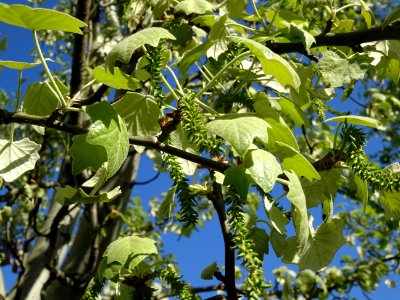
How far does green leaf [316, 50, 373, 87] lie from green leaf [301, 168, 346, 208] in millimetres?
253

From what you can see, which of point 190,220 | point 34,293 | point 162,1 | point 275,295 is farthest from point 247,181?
point 275,295

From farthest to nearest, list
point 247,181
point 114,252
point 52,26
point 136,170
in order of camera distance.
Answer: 1. point 136,170
2. point 114,252
3. point 52,26
4. point 247,181

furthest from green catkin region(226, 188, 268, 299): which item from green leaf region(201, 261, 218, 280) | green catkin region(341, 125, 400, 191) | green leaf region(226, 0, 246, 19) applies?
green leaf region(226, 0, 246, 19)

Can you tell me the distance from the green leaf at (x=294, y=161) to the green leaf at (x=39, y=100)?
0.64 metres

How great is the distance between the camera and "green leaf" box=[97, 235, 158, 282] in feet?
3.93

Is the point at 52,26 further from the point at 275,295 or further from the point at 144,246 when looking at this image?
the point at 275,295

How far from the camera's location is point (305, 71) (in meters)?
1.54

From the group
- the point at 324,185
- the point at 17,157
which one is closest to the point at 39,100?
the point at 17,157

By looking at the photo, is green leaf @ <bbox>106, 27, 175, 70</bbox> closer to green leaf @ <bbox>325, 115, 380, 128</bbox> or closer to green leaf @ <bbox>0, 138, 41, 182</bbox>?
green leaf @ <bbox>0, 138, 41, 182</bbox>

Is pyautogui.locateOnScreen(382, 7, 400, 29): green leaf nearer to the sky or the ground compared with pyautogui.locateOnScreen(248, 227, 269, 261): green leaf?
nearer to the sky

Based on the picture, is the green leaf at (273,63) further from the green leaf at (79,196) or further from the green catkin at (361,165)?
the green leaf at (79,196)

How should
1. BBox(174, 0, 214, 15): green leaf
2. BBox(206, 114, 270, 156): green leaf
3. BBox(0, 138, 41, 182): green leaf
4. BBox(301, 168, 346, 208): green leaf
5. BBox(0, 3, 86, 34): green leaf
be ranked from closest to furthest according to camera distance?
BBox(206, 114, 270, 156): green leaf, BBox(0, 3, 86, 34): green leaf, BBox(0, 138, 41, 182): green leaf, BBox(301, 168, 346, 208): green leaf, BBox(174, 0, 214, 15): green leaf

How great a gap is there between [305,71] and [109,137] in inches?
30.0

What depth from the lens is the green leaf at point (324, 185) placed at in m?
1.37
